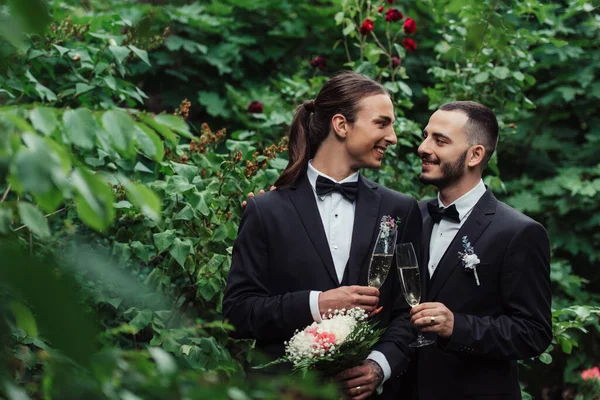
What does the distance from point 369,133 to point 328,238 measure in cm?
48

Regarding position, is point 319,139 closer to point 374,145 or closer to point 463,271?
point 374,145

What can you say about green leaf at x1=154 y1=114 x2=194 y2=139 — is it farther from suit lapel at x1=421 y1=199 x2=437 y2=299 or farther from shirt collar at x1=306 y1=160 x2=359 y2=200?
suit lapel at x1=421 y1=199 x2=437 y2=299

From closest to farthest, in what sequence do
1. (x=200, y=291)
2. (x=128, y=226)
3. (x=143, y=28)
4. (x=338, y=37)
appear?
(x=143, y=28) < (x=200, y=291) < (x=128, y=226) < (x=338, y=37)

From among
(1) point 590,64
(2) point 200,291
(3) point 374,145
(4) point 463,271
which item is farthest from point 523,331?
(1) point 590,64

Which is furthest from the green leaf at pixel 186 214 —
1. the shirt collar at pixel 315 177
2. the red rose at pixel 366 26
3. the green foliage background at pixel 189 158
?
the red rose at pixel 366 26

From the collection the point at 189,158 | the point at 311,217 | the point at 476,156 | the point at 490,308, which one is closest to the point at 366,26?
the point at 189,158

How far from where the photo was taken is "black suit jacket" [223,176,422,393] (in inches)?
122

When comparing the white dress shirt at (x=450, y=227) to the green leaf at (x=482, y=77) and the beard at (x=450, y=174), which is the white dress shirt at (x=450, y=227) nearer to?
the beard at (x=450, y=174)

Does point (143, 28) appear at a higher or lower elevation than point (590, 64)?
higher

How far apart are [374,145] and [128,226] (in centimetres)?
160

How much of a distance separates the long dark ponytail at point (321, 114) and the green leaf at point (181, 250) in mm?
637

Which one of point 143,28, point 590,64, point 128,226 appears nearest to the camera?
point 143,28

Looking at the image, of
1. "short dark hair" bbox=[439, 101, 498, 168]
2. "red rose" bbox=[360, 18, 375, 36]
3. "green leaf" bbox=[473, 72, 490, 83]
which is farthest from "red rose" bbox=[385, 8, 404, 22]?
"short dark hair" bbox=[439, 101, 498, 168]

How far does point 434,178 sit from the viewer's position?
3516 mm
